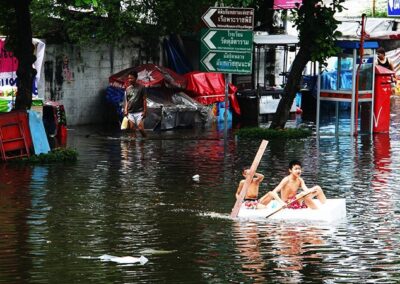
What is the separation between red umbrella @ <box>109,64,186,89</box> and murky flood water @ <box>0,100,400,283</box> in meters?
5.54

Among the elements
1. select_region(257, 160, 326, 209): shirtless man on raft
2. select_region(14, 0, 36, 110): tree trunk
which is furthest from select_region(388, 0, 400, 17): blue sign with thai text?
select_region(257, 160, 326, 209): shirtless man on raft

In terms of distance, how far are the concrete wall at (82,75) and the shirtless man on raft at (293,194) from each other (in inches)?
540

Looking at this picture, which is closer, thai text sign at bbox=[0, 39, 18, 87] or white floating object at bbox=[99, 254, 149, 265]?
white floating object at bbox=[99, 254, 149, 265]

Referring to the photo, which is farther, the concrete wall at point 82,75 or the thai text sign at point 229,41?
the concrete wall at point 82,75

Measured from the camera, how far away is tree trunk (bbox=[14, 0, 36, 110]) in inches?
824

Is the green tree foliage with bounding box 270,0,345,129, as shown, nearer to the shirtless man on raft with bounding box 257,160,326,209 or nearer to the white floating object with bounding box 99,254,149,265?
the shirtless man on raft with bounding box 257,160,326,209

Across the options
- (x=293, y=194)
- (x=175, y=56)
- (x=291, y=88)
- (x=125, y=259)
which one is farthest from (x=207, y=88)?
(x=125, y=259)

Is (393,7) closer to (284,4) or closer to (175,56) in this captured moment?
(284,4)

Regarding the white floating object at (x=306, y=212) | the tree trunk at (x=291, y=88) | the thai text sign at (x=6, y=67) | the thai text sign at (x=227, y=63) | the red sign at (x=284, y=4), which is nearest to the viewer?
the white floating object at (x=306, y=212)

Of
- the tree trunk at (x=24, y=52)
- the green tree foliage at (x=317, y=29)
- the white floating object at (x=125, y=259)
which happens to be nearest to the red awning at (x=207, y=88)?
the green tree foliage at (x=317, y=29)

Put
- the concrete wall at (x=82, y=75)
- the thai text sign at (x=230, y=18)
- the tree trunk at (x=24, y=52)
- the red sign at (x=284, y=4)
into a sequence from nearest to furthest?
the tree trunk at (x=24, y=52) → the thai text sign at (x=230, y=18) → the concrete wall at (x=82, y=75) → the red sign at (x=284, y=4)

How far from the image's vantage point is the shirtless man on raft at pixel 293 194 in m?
A: 15.0

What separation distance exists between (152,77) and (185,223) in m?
14.6

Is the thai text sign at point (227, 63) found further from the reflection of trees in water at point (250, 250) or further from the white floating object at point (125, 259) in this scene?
the white floating object at point (125, 259)
